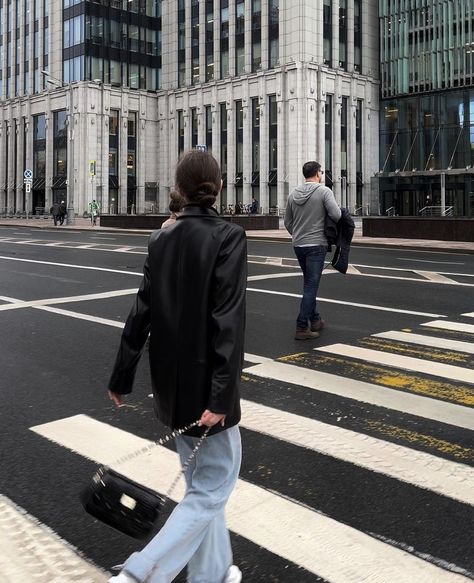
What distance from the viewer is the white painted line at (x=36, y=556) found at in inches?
115

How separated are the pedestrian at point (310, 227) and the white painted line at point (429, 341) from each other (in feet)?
3.25

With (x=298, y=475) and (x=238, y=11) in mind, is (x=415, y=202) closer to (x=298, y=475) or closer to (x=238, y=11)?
(x=238, y=11)

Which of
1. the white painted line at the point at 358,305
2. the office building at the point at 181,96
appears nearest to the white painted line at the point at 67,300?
the white painted line at the point at 358,305

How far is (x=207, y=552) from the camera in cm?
269

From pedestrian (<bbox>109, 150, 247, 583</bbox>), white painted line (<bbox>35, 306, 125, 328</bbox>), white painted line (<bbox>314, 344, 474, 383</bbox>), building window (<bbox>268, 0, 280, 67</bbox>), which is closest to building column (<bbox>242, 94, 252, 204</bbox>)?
building window (<bbox>268, 0, 280, 67</bbox>)

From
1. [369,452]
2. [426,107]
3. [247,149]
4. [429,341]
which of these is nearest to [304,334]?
[429,341]

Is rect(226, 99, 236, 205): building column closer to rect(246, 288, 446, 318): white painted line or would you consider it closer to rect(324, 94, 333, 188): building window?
rect(324, 94, 333, 188): building window

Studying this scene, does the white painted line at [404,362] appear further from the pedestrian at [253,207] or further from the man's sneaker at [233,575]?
the pedestrian at [253,207]

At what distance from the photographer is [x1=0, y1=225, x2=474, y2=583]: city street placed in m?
3.18

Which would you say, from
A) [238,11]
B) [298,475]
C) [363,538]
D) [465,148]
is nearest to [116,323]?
[298,475]

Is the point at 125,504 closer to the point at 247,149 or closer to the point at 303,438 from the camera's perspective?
the point at 303,438

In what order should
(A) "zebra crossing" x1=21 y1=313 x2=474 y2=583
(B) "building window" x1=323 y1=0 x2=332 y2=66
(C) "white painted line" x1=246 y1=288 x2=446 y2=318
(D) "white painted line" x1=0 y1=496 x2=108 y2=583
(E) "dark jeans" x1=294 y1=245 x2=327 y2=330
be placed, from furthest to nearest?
(B) "building window" x1=323 y1=0 x2=332 y2=66
(C) "white painted line" x1=246 y1=288 x2=446 y2=318
(E) "dark jeans" x1=294 y1=245 x2=327 y2=330
(A) "zebra crossing" x1=21 y1=313 x2=474 y2=583
(D) "white painted line" x1=0 y1=496 x2=108 y2=583

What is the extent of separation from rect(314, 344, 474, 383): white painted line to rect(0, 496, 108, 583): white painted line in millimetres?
4190

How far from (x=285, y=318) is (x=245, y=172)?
51.7 m
